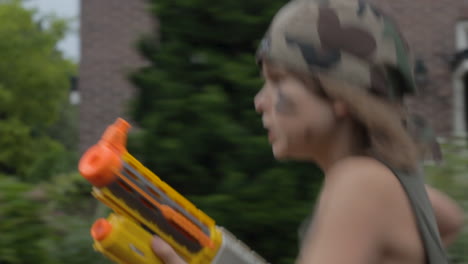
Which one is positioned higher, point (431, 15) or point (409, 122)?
point (409, 122)

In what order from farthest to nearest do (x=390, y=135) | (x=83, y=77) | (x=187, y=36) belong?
1. (x=83, y=77)
2. (x=187, y=36)
3. (x=390, y=135)

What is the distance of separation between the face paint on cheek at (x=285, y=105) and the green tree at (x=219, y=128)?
1.33 metres

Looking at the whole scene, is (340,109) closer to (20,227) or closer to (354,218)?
(354,218)

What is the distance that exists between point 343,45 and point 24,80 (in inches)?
964

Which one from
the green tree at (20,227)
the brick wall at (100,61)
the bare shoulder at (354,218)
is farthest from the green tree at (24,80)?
the bare shoulder at (354,218)

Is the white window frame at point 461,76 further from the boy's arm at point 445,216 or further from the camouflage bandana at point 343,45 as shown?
the camouflage bandana at point 343,45

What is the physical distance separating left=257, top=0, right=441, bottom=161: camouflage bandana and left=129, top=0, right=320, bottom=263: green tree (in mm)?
1336

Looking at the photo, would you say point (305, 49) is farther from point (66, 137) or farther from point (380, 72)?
point (66, 137)

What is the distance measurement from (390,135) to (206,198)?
1.42 m

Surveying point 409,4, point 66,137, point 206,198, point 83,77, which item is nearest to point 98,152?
point 206,198

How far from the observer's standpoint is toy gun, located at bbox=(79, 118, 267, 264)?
3.90 ft

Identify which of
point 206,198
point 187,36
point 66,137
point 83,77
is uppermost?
point 187,36

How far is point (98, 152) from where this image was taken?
1.17m

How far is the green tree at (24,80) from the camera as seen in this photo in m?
23.4
